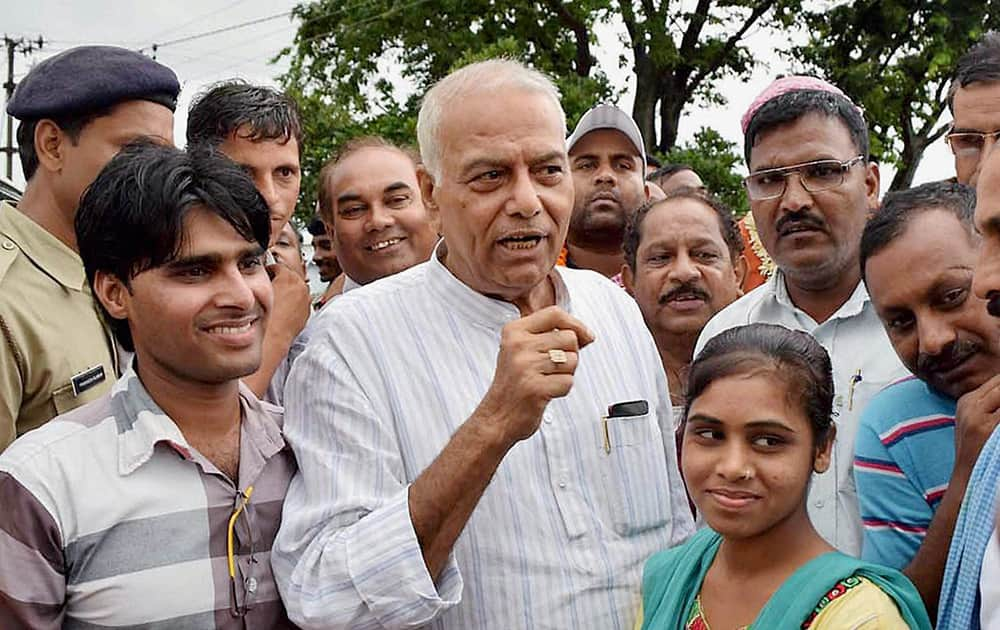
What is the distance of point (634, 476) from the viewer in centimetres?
260

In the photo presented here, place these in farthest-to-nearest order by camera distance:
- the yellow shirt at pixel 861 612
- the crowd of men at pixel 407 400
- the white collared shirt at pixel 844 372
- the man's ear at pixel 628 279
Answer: the man's ear at pixel 628 279, the white collared shirt at pixel 844 372, the crowd of men at pixel 407 400, the yellow shirt at pixel 861 612

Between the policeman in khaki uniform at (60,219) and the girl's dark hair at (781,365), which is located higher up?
the policeman in khaki uniform at (60,219)

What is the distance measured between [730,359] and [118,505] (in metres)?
1.34

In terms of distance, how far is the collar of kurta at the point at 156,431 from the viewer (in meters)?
2.24

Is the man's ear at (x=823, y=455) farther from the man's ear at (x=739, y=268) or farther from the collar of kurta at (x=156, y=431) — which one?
Result: the man's ear at (x=739, y=268)

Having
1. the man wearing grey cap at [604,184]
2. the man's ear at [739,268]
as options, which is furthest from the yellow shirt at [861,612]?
the man wearing grey cap at [604,184]


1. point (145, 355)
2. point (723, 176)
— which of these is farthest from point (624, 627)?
point (723, 176)

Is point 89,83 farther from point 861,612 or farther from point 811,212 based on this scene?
point 861,612

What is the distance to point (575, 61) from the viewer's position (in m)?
18.1

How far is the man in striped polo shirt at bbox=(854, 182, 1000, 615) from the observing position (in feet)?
7.59

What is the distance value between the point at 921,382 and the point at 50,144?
240cm

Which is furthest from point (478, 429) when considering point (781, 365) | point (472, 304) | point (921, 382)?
point (921, 382)

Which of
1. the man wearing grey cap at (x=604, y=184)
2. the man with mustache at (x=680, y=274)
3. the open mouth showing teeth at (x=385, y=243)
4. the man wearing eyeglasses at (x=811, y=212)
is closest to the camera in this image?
the man wearing eyeglasses at (x=811, y=212)

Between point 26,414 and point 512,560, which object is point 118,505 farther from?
point 512,560
